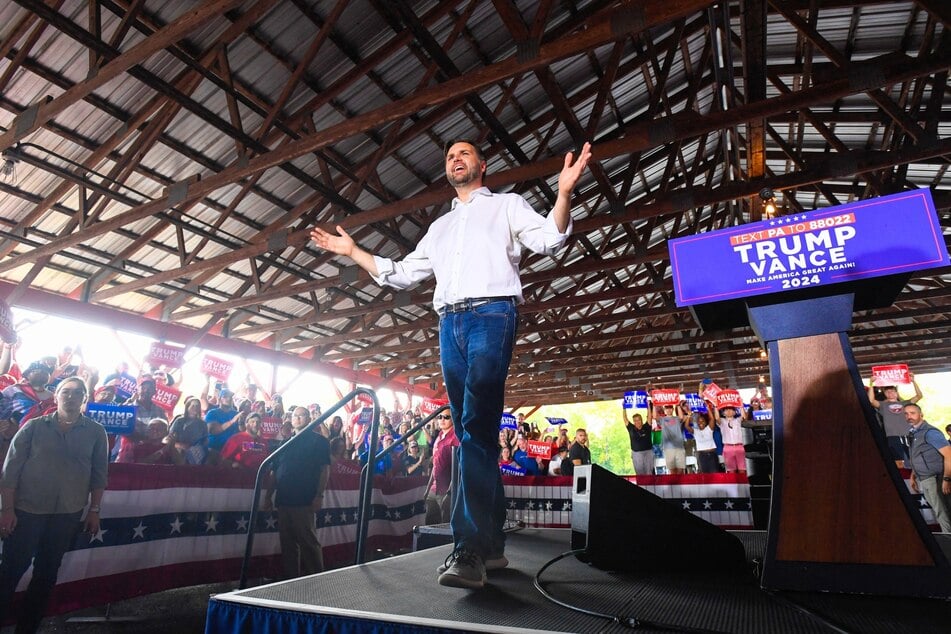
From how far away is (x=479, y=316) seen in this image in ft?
6.15

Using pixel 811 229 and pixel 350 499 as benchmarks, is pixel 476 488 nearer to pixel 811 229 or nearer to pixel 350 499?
pixel 811 229

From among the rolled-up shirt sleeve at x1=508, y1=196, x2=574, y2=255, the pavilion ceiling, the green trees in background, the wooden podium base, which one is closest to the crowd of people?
the wooden podium base

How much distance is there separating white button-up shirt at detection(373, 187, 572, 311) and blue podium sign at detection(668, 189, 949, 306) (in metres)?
0.57

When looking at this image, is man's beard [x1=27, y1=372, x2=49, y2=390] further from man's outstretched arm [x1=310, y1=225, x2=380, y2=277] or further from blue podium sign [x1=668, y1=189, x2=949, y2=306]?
blue podium sign [x1=668, y1=189, x2=949, y2=306]

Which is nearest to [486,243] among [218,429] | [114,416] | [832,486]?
[832,486]

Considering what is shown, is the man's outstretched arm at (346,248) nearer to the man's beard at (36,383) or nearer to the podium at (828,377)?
the podium at (828,377)

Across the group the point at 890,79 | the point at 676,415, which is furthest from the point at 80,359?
the point at 890,79

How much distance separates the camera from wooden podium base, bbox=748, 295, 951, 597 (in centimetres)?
157

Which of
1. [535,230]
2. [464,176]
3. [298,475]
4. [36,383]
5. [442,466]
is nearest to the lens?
[535,230]

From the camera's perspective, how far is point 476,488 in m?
1.83

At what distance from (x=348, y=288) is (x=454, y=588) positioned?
1232 cm

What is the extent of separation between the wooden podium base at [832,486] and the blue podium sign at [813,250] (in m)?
0.14

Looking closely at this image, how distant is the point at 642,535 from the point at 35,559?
3.79 metres

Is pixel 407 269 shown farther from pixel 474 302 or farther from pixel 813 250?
pixel 813 250
